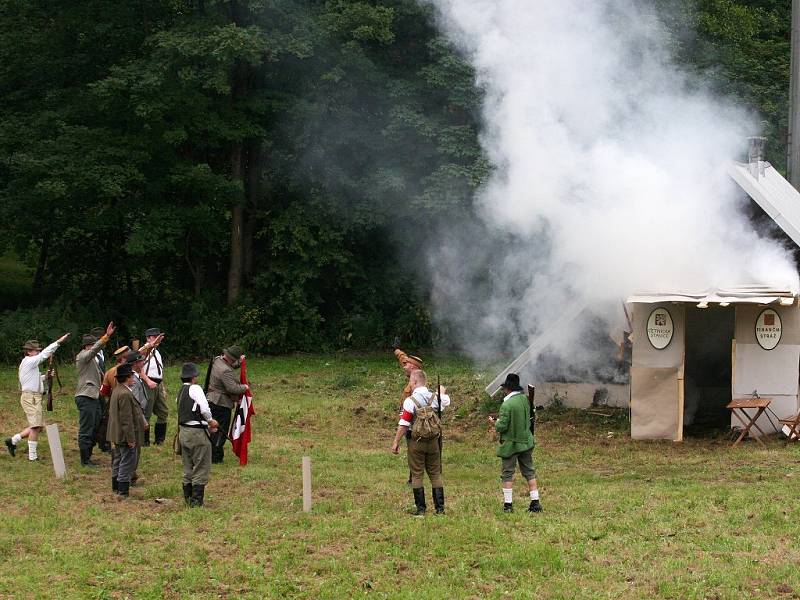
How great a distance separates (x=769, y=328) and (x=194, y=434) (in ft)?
31.4

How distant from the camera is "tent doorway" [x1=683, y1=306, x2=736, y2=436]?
19344 millimetres

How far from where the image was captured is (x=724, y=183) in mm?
18578

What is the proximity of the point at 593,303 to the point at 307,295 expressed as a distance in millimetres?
13855

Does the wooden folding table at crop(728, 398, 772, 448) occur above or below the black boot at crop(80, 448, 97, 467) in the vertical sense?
above

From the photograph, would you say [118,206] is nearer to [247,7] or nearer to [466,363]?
[247,7]

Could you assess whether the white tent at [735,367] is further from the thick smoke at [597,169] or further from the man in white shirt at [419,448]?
the man in white shirt at [419,448]

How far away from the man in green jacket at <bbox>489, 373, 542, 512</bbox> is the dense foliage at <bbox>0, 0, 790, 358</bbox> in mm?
15369

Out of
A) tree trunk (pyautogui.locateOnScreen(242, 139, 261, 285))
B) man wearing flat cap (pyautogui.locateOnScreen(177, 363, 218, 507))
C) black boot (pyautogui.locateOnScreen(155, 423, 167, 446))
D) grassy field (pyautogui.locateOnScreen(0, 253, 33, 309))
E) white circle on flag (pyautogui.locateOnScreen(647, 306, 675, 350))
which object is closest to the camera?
man wearing flat cap (pyautogui.locateOnScreen(177, 363, 218, 507))

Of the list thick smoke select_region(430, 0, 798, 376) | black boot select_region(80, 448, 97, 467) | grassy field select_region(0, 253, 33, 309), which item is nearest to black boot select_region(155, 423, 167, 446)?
→ black boot select_region(80, 448, 97, 467)

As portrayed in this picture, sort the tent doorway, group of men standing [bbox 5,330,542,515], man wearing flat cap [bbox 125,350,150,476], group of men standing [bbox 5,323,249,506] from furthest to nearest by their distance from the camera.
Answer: the tent doorway → man wearing flat cap [bbox 125,350,150,476] → group of men standing [bbox 5,323,249,506] → group of men standing [bbox 5,330,542,515]

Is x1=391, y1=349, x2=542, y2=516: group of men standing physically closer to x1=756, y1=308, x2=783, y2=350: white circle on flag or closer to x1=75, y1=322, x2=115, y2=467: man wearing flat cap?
x1=75, y1=322, x2=115, y2=467: man wearing flat cap

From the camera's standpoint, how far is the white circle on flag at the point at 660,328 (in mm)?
17578

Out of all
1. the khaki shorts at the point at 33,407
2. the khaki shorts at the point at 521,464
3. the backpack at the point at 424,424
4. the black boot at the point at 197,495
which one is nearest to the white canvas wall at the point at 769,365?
the khaki shorts at the point at 521,464

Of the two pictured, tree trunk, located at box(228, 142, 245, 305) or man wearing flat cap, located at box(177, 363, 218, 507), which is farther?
tree trunk, located at box(228, 142, 245, 305)
